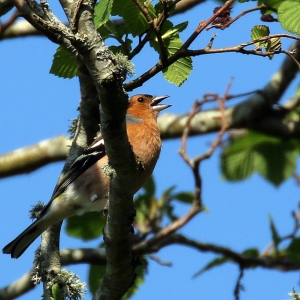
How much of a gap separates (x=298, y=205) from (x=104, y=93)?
13.4 ft

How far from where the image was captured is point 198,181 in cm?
643

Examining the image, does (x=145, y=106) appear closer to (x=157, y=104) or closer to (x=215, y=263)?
(x=157, y=104)

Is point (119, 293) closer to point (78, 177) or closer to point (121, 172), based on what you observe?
point (121, 172)

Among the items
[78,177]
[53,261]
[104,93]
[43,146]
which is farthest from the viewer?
[43,146]

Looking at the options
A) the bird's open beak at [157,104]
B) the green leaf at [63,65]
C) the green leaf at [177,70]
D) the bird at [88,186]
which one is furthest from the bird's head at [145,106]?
the green leaf at [177,70]

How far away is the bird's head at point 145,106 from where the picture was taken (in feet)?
25.9

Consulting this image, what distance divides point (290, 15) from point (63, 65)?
2.01 m

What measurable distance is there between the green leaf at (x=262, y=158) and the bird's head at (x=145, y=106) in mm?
1080

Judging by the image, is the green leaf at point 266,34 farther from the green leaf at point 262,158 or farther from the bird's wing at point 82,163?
the green leaf at point 262,158

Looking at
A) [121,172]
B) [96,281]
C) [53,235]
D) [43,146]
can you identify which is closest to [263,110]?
[43,146]

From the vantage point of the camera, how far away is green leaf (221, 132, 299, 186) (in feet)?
27.2

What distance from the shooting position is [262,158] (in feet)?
27.3

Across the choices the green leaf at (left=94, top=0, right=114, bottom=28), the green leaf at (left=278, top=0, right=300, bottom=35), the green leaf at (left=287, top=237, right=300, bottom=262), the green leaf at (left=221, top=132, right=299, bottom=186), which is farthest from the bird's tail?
the green leaf at (left=278, top=0, right=300, bottom=35)

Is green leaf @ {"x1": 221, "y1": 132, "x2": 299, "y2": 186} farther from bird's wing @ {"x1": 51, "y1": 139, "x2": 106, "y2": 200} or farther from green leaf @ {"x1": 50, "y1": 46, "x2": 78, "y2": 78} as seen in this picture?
green leaf @ {"x1": 50, "y1": 46, "x2": 78, "y2": 78}
